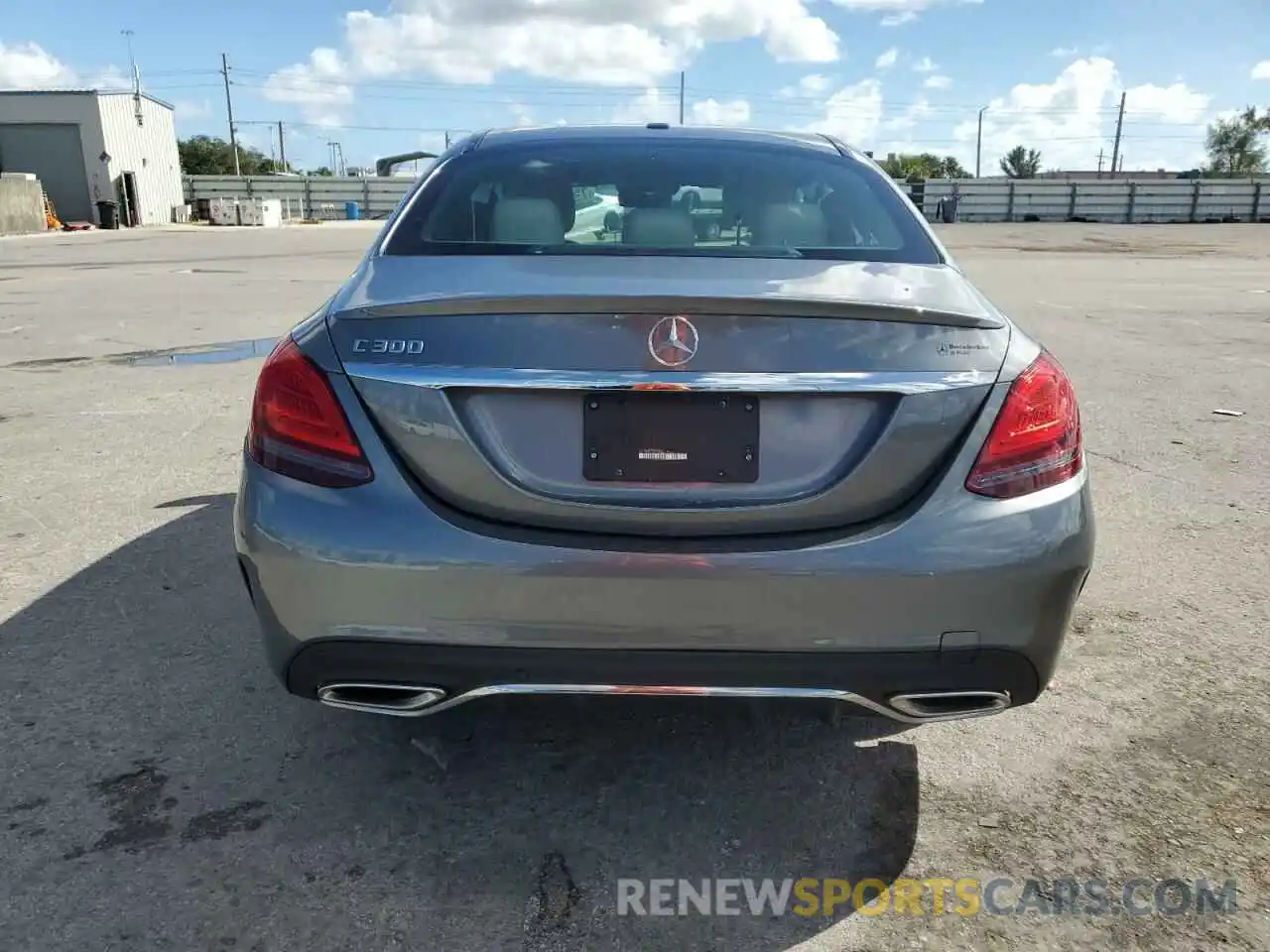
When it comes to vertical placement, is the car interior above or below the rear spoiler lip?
above

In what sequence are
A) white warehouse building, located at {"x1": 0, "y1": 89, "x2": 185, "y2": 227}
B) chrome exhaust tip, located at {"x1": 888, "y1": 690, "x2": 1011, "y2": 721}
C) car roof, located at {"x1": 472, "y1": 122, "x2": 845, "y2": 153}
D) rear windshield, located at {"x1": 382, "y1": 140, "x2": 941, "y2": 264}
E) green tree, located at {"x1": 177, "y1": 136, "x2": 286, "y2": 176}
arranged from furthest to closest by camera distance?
green tree, located at {"x1": 177, "y1": 136, "x2": 286, "y2": 176} → white warehouse building, located at {"x1": 0, "y1": 89, "x2": 185, "y2": 227} → car roof, located at {"x1": 472, "y1": 122, "x2": 845, "y2": 153} → rear windshield, located at {"x1": 382, "y1": 140, "x2": 941, "y2": 264} → chrome exhaust tip, located at {"x1": 888, "y1": 690, "x2": 1011, "y2": 721}

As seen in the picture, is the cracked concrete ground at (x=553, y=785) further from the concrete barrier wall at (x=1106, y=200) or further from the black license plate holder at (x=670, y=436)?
the concrete barrier wall at (x=1106, y=200)

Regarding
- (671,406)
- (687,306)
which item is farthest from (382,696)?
(687,306)

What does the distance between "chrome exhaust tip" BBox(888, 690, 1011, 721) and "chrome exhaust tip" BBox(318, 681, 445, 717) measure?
38.4 inches

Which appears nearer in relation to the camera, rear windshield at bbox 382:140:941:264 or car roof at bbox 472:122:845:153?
rear windshield at bbox 382:140:941:264

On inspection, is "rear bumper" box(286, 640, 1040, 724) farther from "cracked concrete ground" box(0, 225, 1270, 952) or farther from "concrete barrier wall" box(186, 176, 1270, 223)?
"concrete barrier wall" box(186, 176, 1270, 223)

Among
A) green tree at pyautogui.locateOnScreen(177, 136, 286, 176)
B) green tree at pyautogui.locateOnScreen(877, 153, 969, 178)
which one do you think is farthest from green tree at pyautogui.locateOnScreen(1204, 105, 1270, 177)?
green tree at pyautogui.locateOnScreen(177, 136, 286, 176)

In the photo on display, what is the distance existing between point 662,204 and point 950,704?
1.61 m

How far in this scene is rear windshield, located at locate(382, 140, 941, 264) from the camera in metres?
2.69

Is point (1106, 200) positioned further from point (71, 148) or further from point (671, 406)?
point (671, 406)

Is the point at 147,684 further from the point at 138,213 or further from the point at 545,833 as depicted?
the point at 138,213

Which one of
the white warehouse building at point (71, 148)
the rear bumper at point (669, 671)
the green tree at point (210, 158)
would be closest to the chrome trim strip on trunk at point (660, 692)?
the rear bumper at point (669, 671)

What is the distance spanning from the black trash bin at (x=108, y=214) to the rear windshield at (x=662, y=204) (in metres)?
46.6

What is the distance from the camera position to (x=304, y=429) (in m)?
2.19
